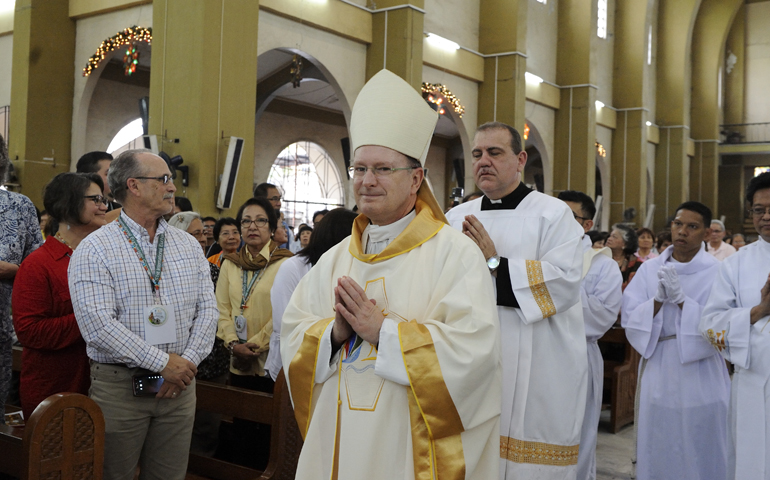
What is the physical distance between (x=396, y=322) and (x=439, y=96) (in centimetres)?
1157

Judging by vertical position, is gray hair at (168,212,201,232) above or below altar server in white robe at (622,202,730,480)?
above

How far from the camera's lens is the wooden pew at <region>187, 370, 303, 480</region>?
3402 mm

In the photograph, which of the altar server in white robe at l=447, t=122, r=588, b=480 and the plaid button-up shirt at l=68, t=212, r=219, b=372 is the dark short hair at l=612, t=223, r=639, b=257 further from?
the plaid button-up shirt at l=68, t=212, r=219, b=372

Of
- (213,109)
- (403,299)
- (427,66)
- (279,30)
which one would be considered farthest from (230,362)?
(427,66)

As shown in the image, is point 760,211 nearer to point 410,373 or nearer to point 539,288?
point 539,288

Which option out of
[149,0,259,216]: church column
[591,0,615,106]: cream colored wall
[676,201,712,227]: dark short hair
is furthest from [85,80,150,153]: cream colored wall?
[591,0,615,106]: cream colored wall

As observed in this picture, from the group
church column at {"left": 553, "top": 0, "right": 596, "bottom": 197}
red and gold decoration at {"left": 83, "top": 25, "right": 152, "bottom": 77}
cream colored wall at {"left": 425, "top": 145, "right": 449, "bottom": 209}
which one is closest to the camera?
red and gold decoration at {"left": 83, "top": 25, "right": 152, "bottom": 77}

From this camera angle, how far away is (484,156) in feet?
Result: 10.6

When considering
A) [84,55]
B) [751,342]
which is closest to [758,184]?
[751,342]

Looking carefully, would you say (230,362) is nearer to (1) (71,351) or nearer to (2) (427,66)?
(1) (71,351)

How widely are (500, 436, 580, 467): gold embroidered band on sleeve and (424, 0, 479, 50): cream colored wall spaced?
11390 mm

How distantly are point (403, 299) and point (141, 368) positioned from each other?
114cm

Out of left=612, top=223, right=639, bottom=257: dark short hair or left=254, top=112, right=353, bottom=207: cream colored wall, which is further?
left=254, top=112, right=353, bottom=207: cream colored wall

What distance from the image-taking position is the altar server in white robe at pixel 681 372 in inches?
162
